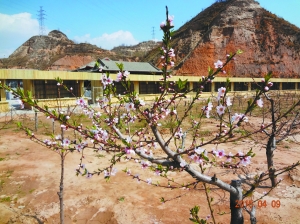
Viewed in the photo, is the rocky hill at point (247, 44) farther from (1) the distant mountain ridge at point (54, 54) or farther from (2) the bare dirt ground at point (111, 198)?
(2) the bare dirt ground at point (111, 198)

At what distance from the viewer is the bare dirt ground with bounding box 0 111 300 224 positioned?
586cm

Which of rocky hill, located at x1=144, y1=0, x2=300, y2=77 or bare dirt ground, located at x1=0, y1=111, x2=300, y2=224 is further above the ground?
rocky hill, located at x1=144, y1=0, x2=300, y2=77

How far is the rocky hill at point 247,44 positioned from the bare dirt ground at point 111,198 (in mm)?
50170

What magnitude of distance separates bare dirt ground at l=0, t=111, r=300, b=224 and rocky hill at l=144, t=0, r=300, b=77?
50170 millimetres

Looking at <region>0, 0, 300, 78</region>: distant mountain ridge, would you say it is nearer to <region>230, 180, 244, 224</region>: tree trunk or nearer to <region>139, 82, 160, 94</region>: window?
<region>139, 82, 160, 94</region>: window

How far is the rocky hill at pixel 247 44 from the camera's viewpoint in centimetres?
5631

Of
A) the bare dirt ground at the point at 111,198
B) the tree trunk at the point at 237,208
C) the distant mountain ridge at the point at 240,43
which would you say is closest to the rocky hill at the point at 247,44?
the distant mountain ridge at the point at 240,43

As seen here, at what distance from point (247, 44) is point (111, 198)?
62.4 meters

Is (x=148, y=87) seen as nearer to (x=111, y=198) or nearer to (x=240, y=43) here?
(x=111, y=198)

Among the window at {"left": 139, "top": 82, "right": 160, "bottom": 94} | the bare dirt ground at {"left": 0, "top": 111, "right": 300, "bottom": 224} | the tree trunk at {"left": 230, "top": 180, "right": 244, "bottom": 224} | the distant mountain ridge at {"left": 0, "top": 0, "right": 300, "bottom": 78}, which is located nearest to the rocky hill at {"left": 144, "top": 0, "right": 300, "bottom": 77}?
the distant mountain ridge at {"left": 0, "top": 0, "right": 300, "bottom": 78}

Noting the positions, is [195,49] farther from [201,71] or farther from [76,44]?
[76,44]

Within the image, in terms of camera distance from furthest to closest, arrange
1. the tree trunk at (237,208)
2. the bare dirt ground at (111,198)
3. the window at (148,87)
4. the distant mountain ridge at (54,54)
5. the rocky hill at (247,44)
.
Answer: the distant mountain ridge at (54,54) → the rocky hill at (247,44) → the window at (148,87) → the bare dirt ground at (111,198) → the tree trunk at (237,208)

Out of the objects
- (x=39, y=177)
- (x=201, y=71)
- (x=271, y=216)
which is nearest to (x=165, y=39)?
(x=271, y=216)

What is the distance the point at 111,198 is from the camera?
681cm
